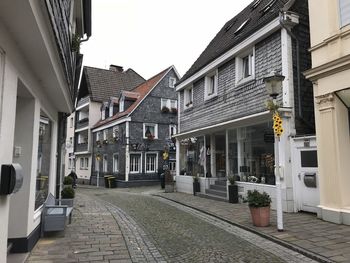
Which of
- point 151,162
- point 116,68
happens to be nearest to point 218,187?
point 151,162

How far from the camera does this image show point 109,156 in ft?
96.3

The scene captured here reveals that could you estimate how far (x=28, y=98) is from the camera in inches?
260

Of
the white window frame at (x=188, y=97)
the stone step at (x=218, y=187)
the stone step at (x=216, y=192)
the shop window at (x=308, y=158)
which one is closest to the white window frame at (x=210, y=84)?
the white window frame at (x=188, y=97)

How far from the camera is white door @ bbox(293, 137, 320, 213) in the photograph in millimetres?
9719

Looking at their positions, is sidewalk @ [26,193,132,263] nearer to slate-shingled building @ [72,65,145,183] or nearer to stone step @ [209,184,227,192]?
stone step @ [209,184,227,192]

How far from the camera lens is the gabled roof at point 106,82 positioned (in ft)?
110

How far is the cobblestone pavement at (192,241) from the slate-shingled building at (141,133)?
1604 centimetres

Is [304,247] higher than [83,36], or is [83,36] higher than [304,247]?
[83,36]

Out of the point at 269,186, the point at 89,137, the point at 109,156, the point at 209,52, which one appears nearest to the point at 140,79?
the point at 89,137

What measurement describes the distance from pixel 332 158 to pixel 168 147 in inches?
753

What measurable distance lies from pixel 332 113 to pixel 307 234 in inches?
130

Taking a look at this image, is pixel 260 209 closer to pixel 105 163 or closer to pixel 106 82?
pixel 105 163

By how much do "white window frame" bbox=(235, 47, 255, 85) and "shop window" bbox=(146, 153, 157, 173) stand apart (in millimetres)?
15093

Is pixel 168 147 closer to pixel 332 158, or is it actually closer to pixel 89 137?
pixel 89 137
